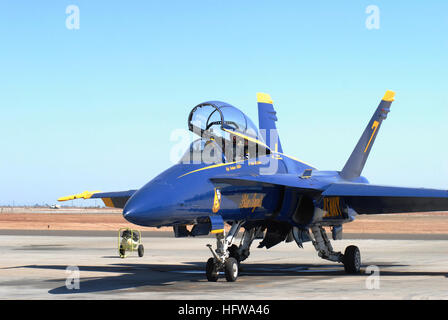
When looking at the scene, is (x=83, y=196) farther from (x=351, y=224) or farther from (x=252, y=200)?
(x=351, y=224)

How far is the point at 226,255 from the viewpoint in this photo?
14.2m

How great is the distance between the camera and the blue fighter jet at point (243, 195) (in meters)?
12.6

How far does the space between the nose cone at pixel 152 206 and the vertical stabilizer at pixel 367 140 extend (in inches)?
340

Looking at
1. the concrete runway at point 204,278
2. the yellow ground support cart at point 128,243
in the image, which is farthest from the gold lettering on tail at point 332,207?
the yellow ground support cart at point 128,243

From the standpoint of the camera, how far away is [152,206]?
1188 centimetres

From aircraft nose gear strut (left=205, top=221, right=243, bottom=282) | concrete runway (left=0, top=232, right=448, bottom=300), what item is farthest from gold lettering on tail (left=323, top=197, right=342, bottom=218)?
aircraft nose gear strut (left=205, top=221, right=243, bottom=282)

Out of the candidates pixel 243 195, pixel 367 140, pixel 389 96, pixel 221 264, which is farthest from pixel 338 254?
pixel 389 96

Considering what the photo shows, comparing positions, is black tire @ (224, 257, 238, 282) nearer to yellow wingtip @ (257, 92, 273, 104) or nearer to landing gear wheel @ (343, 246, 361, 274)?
landing gear wheel @ (343, 246, 361, 274)

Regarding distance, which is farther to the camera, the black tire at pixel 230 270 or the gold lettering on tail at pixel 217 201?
the black tire at pixel 230 270

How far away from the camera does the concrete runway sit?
1210 centimetres

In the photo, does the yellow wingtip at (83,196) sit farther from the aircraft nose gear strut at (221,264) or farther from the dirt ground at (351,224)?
the dirt ground at (351,224)

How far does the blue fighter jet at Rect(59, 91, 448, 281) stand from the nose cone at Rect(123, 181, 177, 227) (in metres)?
0.02
